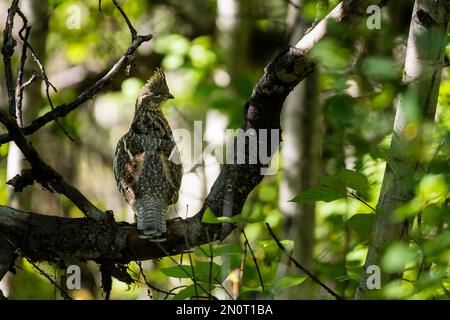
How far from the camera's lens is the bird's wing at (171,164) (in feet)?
14.7

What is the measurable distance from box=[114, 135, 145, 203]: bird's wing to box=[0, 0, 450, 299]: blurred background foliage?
1.32 ft

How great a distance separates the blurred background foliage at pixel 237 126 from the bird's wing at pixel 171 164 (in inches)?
7.5

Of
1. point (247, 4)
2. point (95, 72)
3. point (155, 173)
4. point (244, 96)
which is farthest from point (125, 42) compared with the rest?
point (244, 96)

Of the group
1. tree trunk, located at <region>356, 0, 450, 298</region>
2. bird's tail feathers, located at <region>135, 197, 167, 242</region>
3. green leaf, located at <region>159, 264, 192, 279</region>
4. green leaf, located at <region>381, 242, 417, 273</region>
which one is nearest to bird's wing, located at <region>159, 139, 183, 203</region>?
bird's tail feathers, located at <region>135, 197, 167, 242</region>

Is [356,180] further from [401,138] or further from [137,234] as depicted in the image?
[137,234]

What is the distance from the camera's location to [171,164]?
454 centimetres

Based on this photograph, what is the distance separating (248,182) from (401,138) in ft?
3.70

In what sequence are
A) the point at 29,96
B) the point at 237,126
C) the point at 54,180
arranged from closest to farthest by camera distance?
the point at 54,180 < the point at 237,126 < the point at 29,96

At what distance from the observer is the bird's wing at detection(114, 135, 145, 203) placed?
14.6ft

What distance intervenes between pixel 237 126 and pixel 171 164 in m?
0.46

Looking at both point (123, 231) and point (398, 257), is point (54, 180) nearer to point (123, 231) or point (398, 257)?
point (123, 231)

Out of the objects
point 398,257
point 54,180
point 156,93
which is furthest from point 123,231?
point 398,257

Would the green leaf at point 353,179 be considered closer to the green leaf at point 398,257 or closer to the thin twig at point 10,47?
the green leaf at point 398,257

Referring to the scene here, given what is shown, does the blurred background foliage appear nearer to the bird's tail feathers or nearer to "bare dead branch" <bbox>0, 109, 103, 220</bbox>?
the bird's tail feathers
